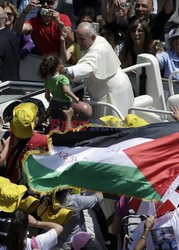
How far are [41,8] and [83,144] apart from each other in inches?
141

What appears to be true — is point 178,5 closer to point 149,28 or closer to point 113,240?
point 149,28

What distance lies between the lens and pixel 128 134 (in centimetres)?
622

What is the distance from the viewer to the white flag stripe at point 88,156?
6039mm

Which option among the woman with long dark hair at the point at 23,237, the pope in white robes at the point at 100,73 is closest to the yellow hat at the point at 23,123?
the woman with long dark hair at the point at 23,237

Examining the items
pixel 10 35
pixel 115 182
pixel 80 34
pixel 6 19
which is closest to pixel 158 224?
pixel 115 182

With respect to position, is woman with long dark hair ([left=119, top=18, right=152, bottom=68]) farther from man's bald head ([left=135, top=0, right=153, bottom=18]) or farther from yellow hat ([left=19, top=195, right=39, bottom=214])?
yellow hat ([left=19, top=195, right=39, bottom=214])

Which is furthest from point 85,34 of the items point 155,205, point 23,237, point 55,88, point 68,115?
point 23,237

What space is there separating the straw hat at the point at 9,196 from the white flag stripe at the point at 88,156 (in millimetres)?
309

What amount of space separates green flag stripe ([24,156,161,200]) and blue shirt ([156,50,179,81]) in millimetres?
3840

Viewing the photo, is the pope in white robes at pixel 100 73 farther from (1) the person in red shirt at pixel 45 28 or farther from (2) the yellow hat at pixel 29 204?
→ (2) the yellow hat at pixel 29 204

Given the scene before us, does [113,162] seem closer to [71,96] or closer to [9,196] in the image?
[9,196]

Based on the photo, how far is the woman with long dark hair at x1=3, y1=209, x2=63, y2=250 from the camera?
18.6 feet

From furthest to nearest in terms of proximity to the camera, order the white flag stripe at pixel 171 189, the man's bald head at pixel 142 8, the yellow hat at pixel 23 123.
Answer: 1. the man's bald head at pixel 142 8
2. the yellow hat at pixel 23 123
3. the white flag stripe at pixel 171 189

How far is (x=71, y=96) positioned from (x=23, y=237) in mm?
2053
